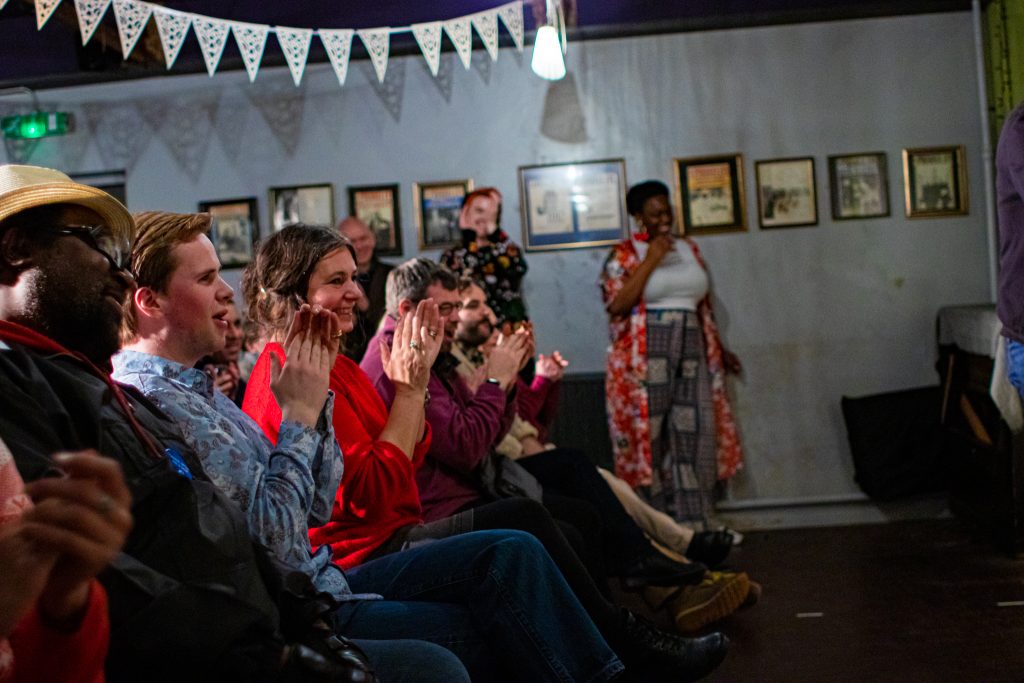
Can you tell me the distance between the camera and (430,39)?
445cm

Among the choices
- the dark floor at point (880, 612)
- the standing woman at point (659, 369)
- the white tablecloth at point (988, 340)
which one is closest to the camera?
the dark floor at point (880, 612)

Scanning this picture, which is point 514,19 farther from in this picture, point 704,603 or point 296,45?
point 704,603

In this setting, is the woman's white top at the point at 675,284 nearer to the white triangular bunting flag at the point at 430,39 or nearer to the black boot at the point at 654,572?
the white triangular bunting flag at the point at 430,39

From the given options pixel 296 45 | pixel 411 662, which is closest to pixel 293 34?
pixel 296 45

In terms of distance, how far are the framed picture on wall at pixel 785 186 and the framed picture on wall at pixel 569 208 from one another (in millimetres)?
668

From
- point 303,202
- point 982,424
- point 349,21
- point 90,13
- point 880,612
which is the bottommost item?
point 880,612

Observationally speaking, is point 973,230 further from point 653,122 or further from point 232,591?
point 232,591

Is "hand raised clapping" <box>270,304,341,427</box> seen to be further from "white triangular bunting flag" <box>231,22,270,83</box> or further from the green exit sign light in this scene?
the green exit sign light

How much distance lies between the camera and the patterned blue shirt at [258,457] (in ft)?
4.89

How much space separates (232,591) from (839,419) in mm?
4517

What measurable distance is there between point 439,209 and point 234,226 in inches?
40.8

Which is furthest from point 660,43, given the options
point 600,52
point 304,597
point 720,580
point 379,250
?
point 304,597

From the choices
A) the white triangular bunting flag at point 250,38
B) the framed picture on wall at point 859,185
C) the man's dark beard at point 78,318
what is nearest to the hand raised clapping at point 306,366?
the man's dark beard at point 78,318

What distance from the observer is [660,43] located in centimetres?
520
